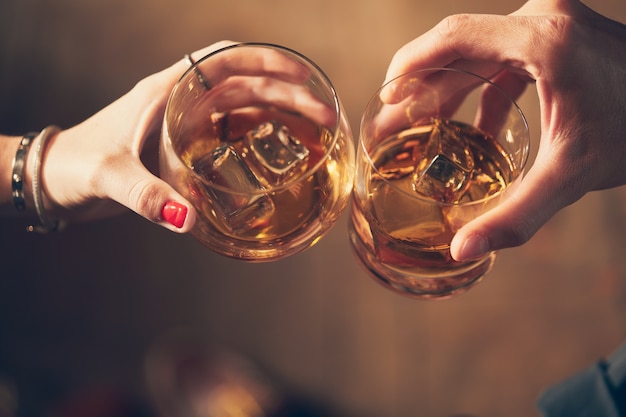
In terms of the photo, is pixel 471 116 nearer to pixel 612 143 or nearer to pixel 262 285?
pixel 612 143

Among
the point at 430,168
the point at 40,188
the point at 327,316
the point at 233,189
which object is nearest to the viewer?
the point at 233,189

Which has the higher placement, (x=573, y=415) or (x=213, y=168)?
(x=213, y=168)

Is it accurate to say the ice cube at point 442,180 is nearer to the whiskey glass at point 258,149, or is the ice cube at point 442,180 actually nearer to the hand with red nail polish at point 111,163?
the whiskey glass at point 258,149

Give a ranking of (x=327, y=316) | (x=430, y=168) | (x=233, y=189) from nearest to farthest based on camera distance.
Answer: (x=233, y=189) → (x=430, y=168) → (x=327, y=316)

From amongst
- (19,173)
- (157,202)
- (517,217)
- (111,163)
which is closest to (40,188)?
(19,173)

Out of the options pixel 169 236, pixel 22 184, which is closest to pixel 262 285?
pixel 169 236

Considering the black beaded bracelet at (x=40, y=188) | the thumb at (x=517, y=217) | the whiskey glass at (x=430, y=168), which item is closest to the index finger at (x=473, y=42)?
the whiskey glass at (x=430, y=168)

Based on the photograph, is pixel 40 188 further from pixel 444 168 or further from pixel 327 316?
pixel 327 316

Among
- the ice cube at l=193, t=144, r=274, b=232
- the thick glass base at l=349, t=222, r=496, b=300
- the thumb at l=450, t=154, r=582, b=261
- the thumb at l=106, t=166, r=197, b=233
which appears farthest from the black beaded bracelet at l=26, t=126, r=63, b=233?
the thumb at l=450, t=154, r=582, b=261
